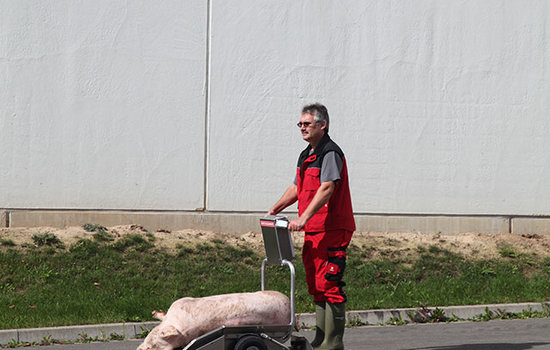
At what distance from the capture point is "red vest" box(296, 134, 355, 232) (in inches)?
249

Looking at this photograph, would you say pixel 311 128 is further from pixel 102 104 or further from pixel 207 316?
pixel 102 104

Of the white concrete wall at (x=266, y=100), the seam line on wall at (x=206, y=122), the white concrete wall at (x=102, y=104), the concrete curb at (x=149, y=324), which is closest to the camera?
the concrete curb at (x=149, y=324)

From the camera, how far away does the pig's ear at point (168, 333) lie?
17.7 ft

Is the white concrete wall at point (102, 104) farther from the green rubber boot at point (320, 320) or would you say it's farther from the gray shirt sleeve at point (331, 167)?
the gray shirt sleeve at point (331, 167)

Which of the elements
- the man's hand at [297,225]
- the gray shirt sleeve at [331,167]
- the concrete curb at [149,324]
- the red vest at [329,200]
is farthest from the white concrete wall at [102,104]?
the man's hand at [297,225]

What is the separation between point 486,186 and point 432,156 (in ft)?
3.82

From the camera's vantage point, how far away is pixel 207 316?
552 cm

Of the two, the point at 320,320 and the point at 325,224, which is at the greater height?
the point at 325,224

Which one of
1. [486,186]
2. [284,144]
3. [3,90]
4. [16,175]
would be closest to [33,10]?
[3,90]

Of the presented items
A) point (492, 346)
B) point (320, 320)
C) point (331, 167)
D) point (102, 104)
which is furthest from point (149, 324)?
point (102, 104)

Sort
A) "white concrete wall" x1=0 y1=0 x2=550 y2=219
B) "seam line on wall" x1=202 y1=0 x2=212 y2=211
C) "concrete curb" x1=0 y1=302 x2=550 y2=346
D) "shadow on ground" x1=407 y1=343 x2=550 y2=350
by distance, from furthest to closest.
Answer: "seam line on wall" x1=202 y1=0 x2=212 y2=211 → "white concrete wall" x1=0 y1=0 x2=550 y2=219 → "concrete curb" x1=0 y1=302 x2=550 y2=346 → "shadow on ground" x1=407 y1=343 x2=550 y2=350

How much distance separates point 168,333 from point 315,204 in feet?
5.09

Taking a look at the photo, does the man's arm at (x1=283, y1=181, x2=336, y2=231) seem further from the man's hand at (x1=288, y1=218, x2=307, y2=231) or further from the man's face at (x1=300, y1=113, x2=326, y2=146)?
the man's face at (x1=300, y1=113, x2=326, y2=146)

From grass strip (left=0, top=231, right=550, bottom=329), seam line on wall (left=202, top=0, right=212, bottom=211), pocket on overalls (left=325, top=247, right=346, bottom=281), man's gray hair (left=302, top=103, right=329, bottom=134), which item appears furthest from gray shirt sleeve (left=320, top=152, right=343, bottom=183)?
seam line on wall (left=202, top=0, right=212, bottom=211)
